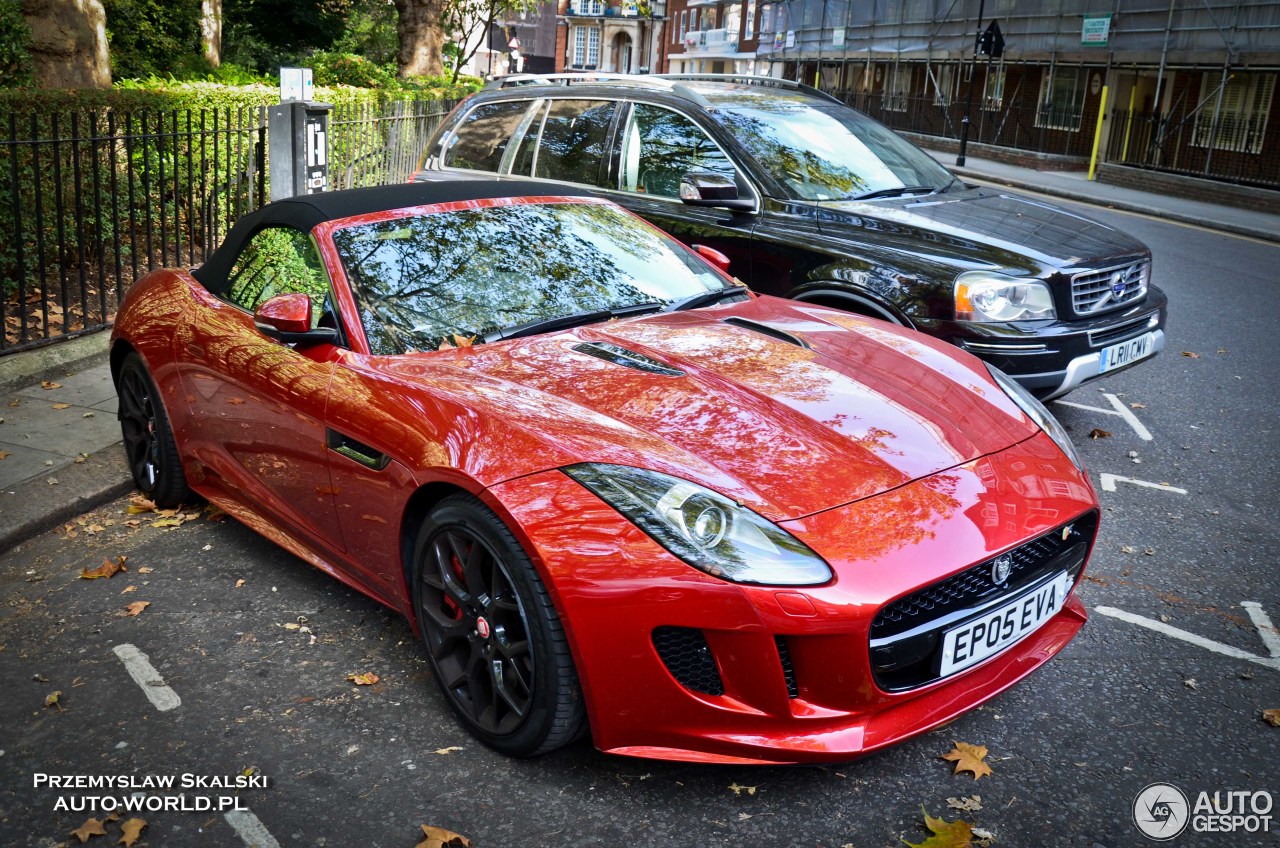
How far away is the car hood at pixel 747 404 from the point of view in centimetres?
290

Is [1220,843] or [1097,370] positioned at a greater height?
[1097,370]

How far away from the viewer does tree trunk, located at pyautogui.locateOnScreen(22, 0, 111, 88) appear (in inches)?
387

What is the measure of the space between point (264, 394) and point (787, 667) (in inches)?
86.9

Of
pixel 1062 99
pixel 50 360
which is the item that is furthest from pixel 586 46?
pixel 50 360

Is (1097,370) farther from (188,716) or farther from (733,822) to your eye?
(188,716)

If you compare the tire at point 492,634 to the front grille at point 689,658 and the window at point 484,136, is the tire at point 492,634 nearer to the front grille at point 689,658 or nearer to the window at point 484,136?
the front grille at point 689,658

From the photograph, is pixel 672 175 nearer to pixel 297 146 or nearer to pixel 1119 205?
pixel 297 146

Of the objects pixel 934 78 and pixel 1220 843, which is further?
pixel 934 78

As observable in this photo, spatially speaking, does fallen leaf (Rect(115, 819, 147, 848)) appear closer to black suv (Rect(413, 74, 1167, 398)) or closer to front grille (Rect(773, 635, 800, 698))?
front grille (Rect(773, 635, 800, 698))

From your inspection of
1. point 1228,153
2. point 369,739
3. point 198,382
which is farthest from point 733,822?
point 1228,153

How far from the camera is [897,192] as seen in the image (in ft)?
20.6

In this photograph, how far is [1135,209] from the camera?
61.8ft

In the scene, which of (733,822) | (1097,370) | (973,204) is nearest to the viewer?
(733,822)

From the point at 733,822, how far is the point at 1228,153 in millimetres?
25032
